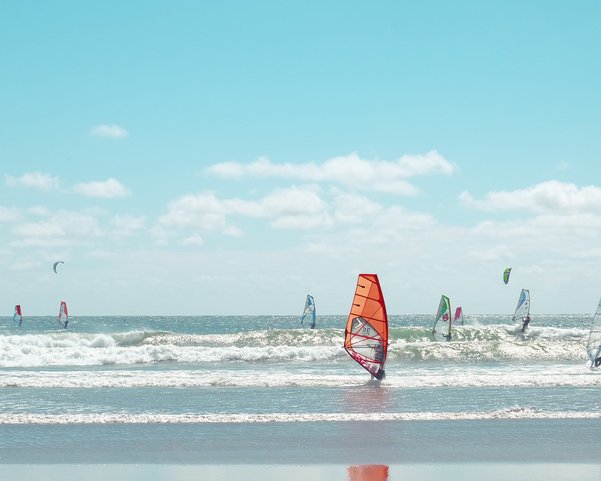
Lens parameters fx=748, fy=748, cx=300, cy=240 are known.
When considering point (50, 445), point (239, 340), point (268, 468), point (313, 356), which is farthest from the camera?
point (239, 340)

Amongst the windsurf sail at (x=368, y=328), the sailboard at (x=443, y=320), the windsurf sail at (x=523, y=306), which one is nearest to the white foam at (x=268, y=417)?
the windsurf sail at (x=368, y=328)

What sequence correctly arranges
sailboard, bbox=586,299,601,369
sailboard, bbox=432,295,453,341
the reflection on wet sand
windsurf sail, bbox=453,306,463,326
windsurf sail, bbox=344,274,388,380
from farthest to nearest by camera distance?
1. windsurf sail, bbox=453,306,463,326
2. sailboard, bbox=432,295,453,341
3. sailboard, bbox=586,299,601,369
4. windsurf sail, bbox=344,274,388,380
5. the reflection on wet sand

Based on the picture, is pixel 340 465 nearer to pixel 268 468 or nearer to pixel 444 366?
pixel 268 468

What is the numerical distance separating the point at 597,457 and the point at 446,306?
2910 cm

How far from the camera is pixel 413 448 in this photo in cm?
1180

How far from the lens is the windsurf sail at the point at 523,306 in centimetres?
4697

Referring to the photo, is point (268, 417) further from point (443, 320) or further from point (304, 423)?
point (443, 320)

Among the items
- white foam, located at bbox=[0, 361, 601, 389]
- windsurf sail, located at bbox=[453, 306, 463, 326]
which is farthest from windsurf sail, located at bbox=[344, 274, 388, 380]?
windsurf sail, located at bbox=[453, 306, 463, 326]

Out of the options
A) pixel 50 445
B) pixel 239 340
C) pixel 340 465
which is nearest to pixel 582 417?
pixel 340 465

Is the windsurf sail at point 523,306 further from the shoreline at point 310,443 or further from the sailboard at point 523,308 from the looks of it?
the shoreline at point 310,443

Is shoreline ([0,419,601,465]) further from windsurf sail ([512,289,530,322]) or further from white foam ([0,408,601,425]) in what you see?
windsurf sail ([512,289,530,322])

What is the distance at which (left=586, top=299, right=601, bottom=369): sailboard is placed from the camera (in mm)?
21703

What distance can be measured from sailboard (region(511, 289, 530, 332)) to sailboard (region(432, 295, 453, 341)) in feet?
26.9

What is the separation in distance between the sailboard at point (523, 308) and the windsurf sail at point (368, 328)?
90.1 ft
